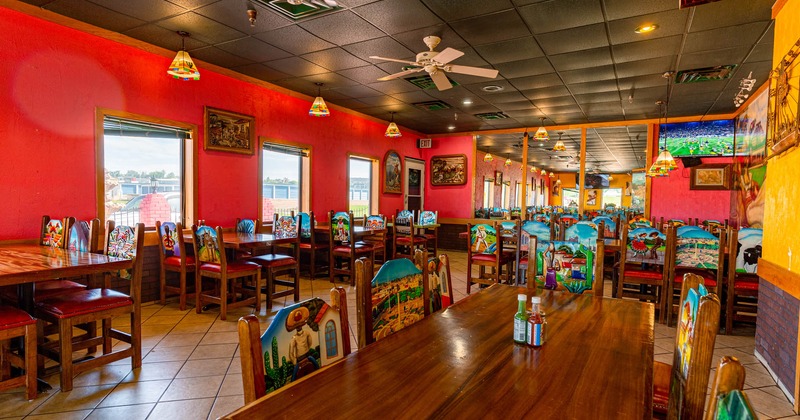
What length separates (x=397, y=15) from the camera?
12.7ft

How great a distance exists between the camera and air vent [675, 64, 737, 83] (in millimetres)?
5172

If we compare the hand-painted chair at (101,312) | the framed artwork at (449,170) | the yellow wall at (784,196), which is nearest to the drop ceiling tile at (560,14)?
the yellow wall at (784,196)

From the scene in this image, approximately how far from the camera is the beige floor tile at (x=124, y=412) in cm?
232

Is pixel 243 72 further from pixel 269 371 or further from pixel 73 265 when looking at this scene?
pixel 269 371

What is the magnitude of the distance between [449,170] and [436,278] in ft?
27.5

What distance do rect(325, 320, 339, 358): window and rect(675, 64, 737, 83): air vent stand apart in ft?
19.3

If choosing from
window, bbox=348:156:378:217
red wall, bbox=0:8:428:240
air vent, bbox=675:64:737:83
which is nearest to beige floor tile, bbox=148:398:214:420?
red wall, bbox=0:8:428:240

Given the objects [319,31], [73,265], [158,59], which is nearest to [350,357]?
[73,265]

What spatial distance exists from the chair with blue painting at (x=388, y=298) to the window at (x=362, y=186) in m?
6.32

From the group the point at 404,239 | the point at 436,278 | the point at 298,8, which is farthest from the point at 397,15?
the point at 404,239

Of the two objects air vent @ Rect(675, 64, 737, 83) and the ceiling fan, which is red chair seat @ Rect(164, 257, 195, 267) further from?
air vent @ Rect(675, 64, 737, 83)

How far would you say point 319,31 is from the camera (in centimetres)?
428

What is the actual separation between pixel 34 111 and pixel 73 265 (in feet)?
7.71

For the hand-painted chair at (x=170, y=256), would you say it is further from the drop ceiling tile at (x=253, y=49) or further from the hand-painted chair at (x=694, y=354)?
the hand-painted chair at (x=694, y=354)
